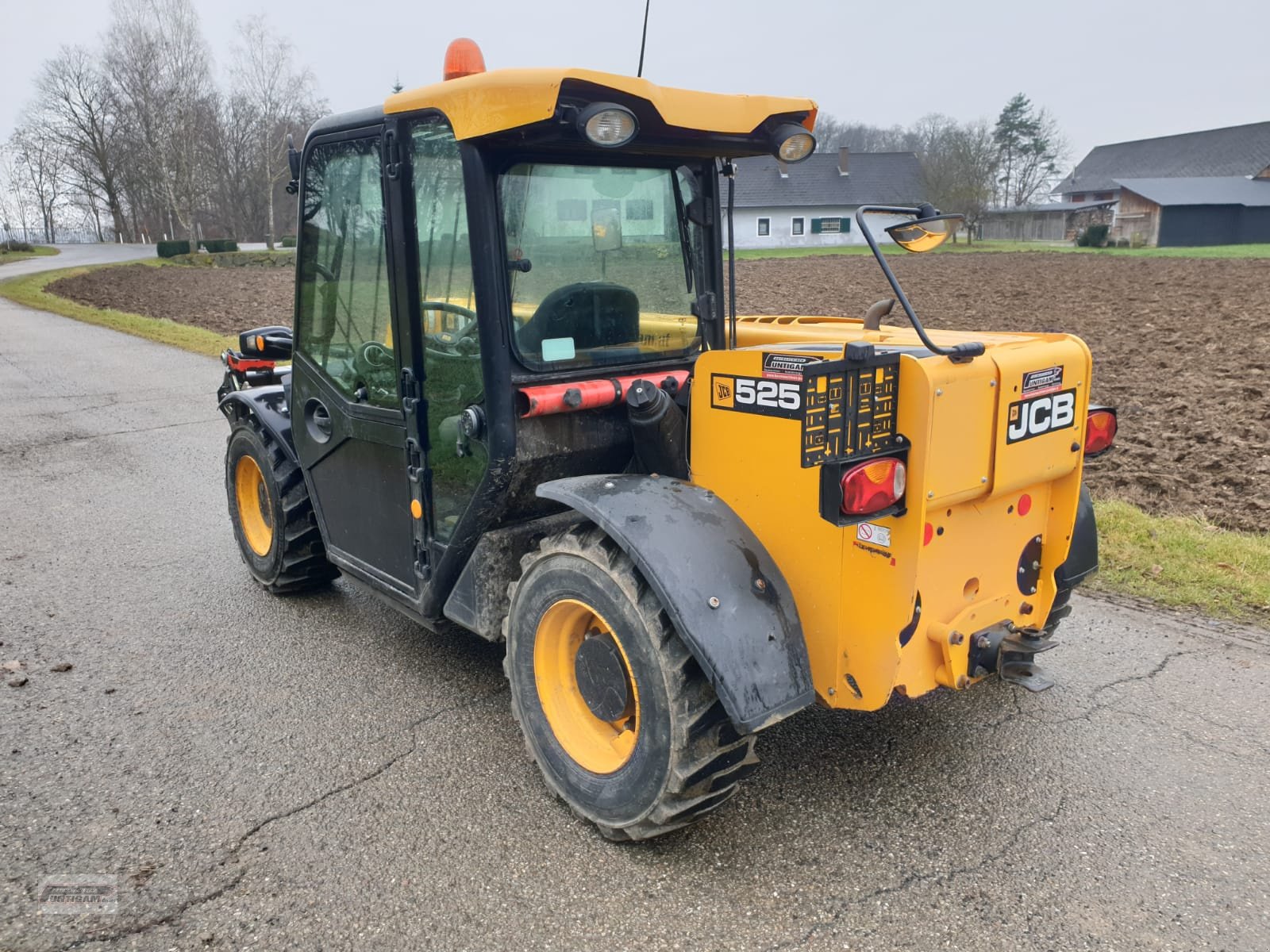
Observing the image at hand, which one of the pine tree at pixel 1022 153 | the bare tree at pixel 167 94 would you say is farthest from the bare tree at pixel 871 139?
the bare tree at pixel 167 94

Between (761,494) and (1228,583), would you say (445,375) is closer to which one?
(761,494)

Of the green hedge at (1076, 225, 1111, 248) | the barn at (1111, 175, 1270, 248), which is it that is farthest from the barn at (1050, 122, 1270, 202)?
the green hedge at (1076, 225, 1111, 248)

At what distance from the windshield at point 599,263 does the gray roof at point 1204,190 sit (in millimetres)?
54589

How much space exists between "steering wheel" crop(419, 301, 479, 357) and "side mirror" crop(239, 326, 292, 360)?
155cm

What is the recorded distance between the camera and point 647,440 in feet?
10.6

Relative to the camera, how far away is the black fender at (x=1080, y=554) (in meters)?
3.29

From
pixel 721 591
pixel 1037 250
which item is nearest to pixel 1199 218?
pixel 1037 250

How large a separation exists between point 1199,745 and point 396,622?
11.3 ft

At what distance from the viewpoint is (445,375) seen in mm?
3354

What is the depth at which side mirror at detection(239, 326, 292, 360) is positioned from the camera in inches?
187

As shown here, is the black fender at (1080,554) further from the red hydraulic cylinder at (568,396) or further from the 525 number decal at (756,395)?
the red hydraulic cylinder at (568,396)

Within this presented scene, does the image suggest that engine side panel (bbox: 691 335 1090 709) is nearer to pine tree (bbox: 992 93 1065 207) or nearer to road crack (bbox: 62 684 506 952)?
road crack (bbox: 62 684 506 952)

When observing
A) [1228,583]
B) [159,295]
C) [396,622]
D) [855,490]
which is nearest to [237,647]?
[396,622]

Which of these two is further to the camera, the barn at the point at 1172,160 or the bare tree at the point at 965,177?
the barn at the point at 1172,160
